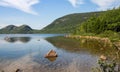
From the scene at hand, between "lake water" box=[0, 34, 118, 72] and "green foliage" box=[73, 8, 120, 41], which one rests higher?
"green foliage" box=[73, 8, 120, 41]

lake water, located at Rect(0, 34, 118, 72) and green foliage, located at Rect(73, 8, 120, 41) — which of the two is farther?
green foliage, located at Rect(73, 8, 120, 41)

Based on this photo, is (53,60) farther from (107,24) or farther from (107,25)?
(107,24)

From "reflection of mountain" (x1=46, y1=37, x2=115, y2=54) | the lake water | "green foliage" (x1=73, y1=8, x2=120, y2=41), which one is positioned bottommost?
the lake water

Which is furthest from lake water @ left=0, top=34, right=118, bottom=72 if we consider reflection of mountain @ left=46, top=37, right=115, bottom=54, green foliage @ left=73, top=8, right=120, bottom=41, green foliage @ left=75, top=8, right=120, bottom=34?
green foliage @ left=75, top=8, right=120, bottom=34

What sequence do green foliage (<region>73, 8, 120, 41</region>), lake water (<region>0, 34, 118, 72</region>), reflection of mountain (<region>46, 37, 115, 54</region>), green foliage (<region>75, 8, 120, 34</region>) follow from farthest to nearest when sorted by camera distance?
1. green foliage (<region>75, 8, 120, 34</region>)
2. green foliage (<region>73, 8, 120, 41</region>)
3. reflection of mountain (<region>46, 37, 115, 54</region>)
4. lake water (<region>0, 34, 118, 72</region>)

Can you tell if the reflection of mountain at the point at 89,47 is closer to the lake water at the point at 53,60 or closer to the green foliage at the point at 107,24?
the lake water at the point at 53,60

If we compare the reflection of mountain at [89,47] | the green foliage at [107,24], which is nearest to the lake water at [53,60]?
the reflection of mountain at [89,47]

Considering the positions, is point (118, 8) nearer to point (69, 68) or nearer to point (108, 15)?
point (108, 15)

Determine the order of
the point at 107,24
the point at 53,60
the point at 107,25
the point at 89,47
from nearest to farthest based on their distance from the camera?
A: 1. the point at 53,60
2. the point at 89,47
3. the point at 107,25
4. the point at 107,24

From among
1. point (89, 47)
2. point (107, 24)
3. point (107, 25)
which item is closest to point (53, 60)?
point (89, 47)

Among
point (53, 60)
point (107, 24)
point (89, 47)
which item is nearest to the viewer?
point (53, 60)

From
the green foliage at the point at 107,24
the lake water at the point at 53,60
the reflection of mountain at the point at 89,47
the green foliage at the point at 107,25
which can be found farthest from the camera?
the green foliage at the point at 107,24

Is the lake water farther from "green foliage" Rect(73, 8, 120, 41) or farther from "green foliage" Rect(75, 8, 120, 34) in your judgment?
"green foliage" Rect(75, 8, 120, 34)

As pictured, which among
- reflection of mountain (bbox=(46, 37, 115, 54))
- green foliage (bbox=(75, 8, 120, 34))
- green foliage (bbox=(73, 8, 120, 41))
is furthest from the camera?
green foliage (bbox=(75, 8, 120, 34))
